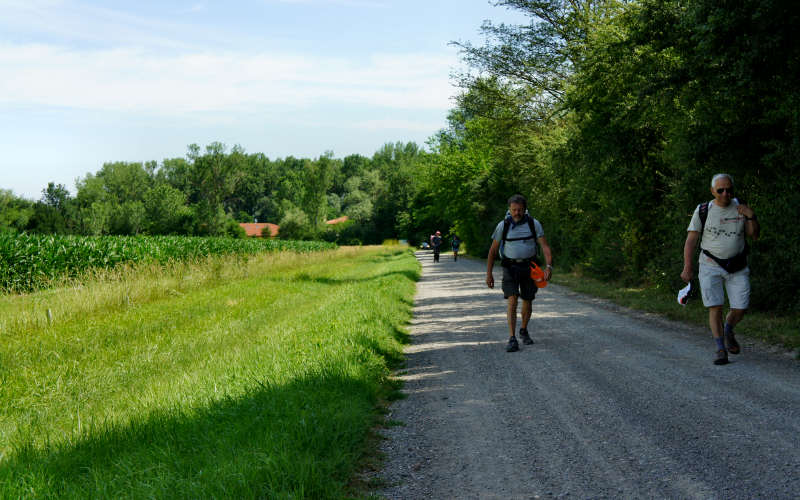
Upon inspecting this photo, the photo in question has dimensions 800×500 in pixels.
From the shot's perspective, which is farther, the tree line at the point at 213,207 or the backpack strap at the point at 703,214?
the tree line at the point at 213,207

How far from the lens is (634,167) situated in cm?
1527

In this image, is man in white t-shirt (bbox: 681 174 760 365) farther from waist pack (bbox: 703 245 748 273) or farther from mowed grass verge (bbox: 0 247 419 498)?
mowed grass verge (bbox: 0 247 419 498)

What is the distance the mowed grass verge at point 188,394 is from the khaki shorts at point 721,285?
3966mm

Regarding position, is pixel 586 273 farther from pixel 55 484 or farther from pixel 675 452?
pixel 55 484

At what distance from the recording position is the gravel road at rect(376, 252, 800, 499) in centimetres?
357

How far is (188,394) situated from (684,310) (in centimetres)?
922

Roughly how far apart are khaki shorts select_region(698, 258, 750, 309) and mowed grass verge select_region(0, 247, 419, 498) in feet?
13.0

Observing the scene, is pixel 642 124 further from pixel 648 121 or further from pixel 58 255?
pixel 58 255

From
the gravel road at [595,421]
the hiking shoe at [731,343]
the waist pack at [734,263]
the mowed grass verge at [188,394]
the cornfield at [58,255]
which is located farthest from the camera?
the cornfield at [58,255]

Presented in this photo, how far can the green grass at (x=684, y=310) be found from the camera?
8351 mm

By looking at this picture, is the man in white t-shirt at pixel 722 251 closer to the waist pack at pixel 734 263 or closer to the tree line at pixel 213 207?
the waist pack at pixel 734 263

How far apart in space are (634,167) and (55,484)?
14617 millimetres

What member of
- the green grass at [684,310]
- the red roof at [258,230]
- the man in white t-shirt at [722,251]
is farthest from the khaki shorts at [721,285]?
the red roof at [258,230]

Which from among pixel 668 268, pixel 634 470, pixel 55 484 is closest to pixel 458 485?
pixel 634 470
